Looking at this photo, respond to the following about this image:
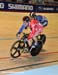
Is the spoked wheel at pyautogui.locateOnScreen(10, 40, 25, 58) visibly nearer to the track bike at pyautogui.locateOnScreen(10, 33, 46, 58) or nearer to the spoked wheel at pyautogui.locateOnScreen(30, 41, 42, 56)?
the track bike at pyautogui.locateOnScreen(10, 33, 46, 58)

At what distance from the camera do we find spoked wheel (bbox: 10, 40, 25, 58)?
358 cm

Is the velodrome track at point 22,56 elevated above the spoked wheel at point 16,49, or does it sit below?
below

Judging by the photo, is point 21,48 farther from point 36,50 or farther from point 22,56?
point 36,50

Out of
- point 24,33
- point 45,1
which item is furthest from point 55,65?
point 45,1

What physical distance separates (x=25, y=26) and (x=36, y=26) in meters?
0.18

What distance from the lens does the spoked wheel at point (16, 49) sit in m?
3.58

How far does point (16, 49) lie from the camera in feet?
11.8

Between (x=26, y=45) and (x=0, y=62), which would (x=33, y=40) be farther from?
(x=0, y=62)

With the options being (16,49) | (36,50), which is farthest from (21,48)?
(36,50)

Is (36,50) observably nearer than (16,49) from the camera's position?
No

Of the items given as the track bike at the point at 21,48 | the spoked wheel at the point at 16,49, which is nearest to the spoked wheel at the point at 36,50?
the track bike at the point at 21,48

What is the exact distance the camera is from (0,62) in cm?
336

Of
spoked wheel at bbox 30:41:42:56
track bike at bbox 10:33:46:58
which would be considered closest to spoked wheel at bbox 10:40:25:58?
track bike at bbox 10:33:46:58

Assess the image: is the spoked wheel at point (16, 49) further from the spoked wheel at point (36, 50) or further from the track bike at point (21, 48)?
the spoked wheel at point (36, 50)
